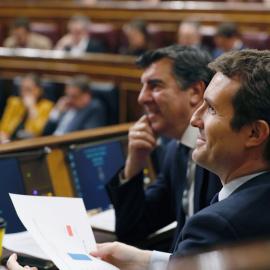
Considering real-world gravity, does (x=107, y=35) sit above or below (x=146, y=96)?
below

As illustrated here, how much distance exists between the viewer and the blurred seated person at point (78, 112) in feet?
13.2

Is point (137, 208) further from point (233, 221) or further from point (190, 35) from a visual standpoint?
point (190, 35)

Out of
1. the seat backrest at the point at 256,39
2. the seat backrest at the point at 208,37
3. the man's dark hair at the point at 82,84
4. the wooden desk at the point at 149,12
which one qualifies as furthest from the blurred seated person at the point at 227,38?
the man's dark hair at the point at 82,84

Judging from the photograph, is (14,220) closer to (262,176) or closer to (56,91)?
(262,176)

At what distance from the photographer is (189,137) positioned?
66.2 inches

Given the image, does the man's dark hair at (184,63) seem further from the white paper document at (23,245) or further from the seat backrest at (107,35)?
the seat backrest at (107,35)

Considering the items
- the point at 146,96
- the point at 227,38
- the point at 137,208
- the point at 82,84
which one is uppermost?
the point at 146,96

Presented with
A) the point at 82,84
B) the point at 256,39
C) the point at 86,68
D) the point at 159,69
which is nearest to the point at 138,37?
the point at 86,68

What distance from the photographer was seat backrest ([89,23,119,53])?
6.16 m

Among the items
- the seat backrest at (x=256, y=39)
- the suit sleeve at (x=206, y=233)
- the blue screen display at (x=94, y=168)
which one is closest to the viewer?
the suit sleeve at (x=206, y=233)

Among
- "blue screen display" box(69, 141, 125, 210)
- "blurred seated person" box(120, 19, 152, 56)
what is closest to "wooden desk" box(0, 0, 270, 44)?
"blurred seated person" box(120, 19, 152, 56)

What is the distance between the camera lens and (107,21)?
6.45 metres

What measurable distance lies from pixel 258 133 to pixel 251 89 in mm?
80

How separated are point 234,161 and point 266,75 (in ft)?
0.55
